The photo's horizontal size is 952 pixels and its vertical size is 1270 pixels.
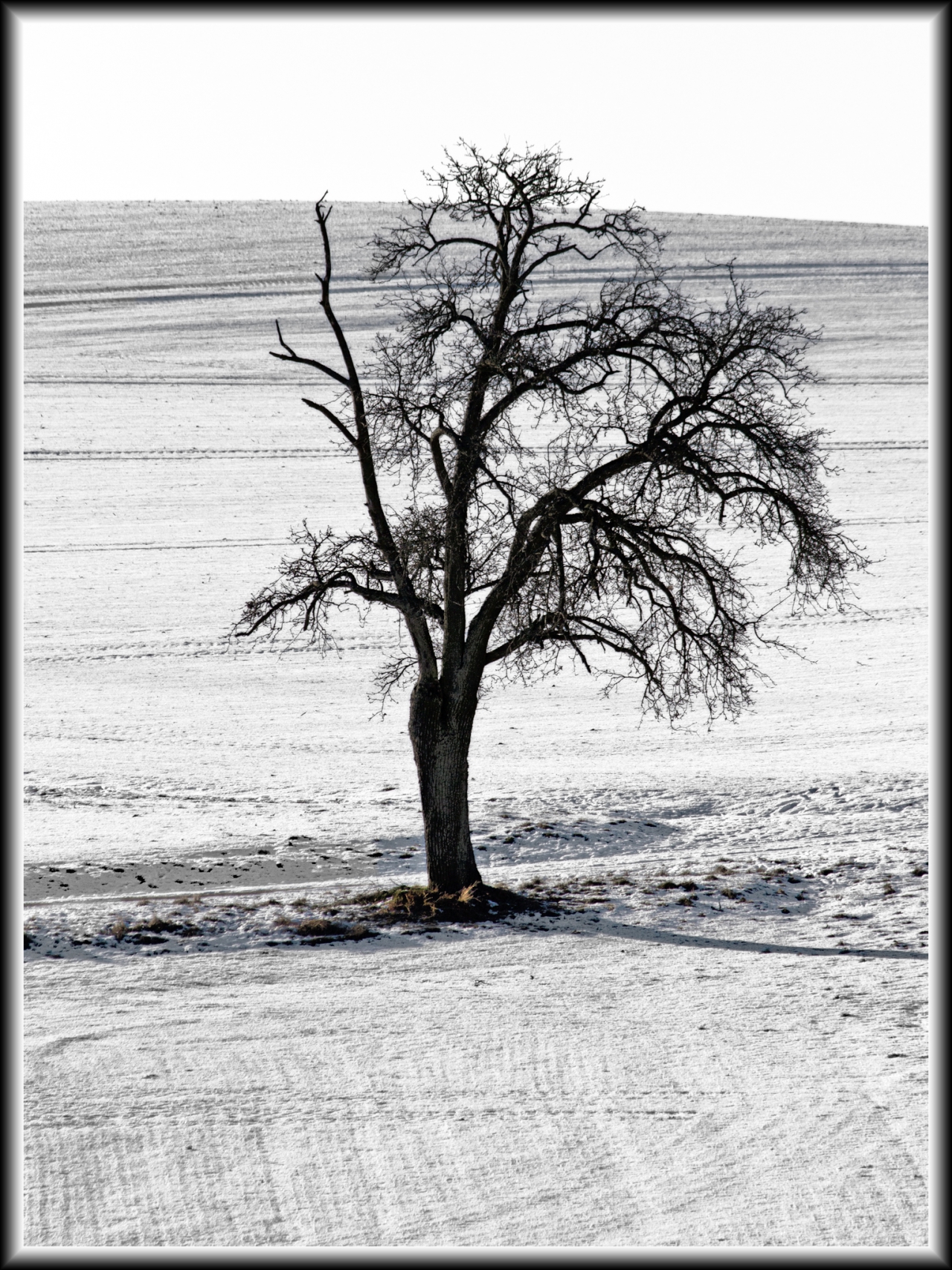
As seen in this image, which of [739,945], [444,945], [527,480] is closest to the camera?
[444,945]

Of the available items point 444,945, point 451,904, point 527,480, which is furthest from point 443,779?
point 527,480

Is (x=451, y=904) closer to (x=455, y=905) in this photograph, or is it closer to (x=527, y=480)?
(x=455, y=905)

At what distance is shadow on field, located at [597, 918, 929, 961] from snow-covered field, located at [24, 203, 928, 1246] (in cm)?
6

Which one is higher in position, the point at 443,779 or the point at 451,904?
the point at 443,779

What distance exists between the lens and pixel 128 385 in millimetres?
56344

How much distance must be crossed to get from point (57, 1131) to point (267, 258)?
70981 mm

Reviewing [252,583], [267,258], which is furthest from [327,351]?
[252,583]

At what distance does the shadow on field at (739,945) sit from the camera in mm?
13758

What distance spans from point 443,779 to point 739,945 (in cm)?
415

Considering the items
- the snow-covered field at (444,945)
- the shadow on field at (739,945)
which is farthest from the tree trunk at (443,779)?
the shadow on field at (739,945)

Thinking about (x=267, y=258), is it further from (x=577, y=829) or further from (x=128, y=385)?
(x=577, y=829)

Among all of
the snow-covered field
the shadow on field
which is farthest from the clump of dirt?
the shadow on field

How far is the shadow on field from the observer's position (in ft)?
45.1

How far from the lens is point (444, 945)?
14.2 m
